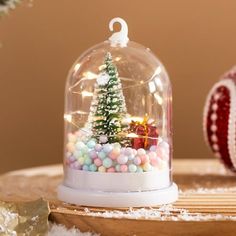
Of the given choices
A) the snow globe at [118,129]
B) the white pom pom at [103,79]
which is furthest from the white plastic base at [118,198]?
the white pom pom at [103,79]

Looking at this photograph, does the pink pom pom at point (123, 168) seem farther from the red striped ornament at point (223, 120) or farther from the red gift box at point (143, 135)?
the red striped ornament at point (223, 120)

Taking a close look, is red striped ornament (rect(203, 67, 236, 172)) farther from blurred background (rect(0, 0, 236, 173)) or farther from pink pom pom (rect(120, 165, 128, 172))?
blurred background (rect(0, 0, 236, 173))

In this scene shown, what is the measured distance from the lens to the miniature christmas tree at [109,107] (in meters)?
1.18

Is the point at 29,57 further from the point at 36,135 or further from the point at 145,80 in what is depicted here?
the point at 145,80

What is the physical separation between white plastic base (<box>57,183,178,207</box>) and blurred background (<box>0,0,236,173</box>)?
2.39 feet

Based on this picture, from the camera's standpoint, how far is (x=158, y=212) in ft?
3.58

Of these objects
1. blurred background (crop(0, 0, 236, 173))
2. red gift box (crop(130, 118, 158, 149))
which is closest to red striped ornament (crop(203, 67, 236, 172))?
red gift box (crop(130, 118, 158, 149))

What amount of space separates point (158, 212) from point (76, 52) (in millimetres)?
857

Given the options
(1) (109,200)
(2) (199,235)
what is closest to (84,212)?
(1) (109,200)

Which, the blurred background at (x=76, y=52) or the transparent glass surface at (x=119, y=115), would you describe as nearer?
the transparent glass surface at (x=119, y=115)

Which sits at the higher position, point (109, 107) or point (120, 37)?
point (120, 37)

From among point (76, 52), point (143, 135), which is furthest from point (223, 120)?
point (76, 52)

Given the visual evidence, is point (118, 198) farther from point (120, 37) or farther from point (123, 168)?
point (120, 37)

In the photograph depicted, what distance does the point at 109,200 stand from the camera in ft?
3.73
